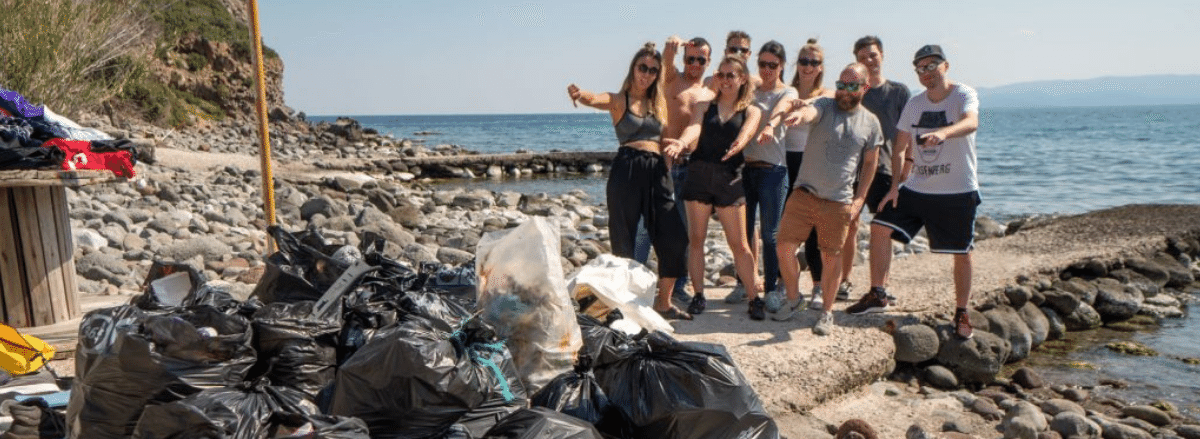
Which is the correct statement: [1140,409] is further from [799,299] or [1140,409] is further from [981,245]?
[981,245]

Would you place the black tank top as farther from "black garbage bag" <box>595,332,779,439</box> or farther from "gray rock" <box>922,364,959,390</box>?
"black garbage bag" <box>595,332,779,439</box>

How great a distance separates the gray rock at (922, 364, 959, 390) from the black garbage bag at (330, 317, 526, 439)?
11.0 feet

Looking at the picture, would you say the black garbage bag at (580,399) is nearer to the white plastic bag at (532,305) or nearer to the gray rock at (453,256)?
the white plastic bag at (532,305)

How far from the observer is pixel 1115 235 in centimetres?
950

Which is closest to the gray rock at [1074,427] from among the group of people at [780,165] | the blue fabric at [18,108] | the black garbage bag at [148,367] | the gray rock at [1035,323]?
the group of people at [780,165]

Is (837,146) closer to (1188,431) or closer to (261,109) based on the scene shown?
(1188,431)

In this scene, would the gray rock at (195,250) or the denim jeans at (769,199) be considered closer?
the denim jeans at (769,199)

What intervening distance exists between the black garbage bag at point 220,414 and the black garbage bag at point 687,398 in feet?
3.49

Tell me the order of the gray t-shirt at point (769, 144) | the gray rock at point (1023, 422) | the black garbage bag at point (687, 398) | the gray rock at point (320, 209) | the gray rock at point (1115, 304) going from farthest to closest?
the gray rock at point (320, 209)
the gray rock at point (1115, 304)
the gray t-shirt at point (769, 144)
the gray rock at point (1023, 422)
the black garbage bag at point (687, 398)

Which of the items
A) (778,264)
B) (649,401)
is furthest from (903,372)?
(649,401)

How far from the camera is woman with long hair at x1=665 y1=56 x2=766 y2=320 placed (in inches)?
204

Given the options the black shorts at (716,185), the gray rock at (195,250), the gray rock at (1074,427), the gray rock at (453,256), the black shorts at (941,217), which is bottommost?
the gray rock at (1074,427)

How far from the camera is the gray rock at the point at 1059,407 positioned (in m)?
5.00

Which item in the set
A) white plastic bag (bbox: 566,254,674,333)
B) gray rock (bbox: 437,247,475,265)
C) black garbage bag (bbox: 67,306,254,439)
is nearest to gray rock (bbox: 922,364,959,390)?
white plastic bag (bbox: 566,254,674,333)
